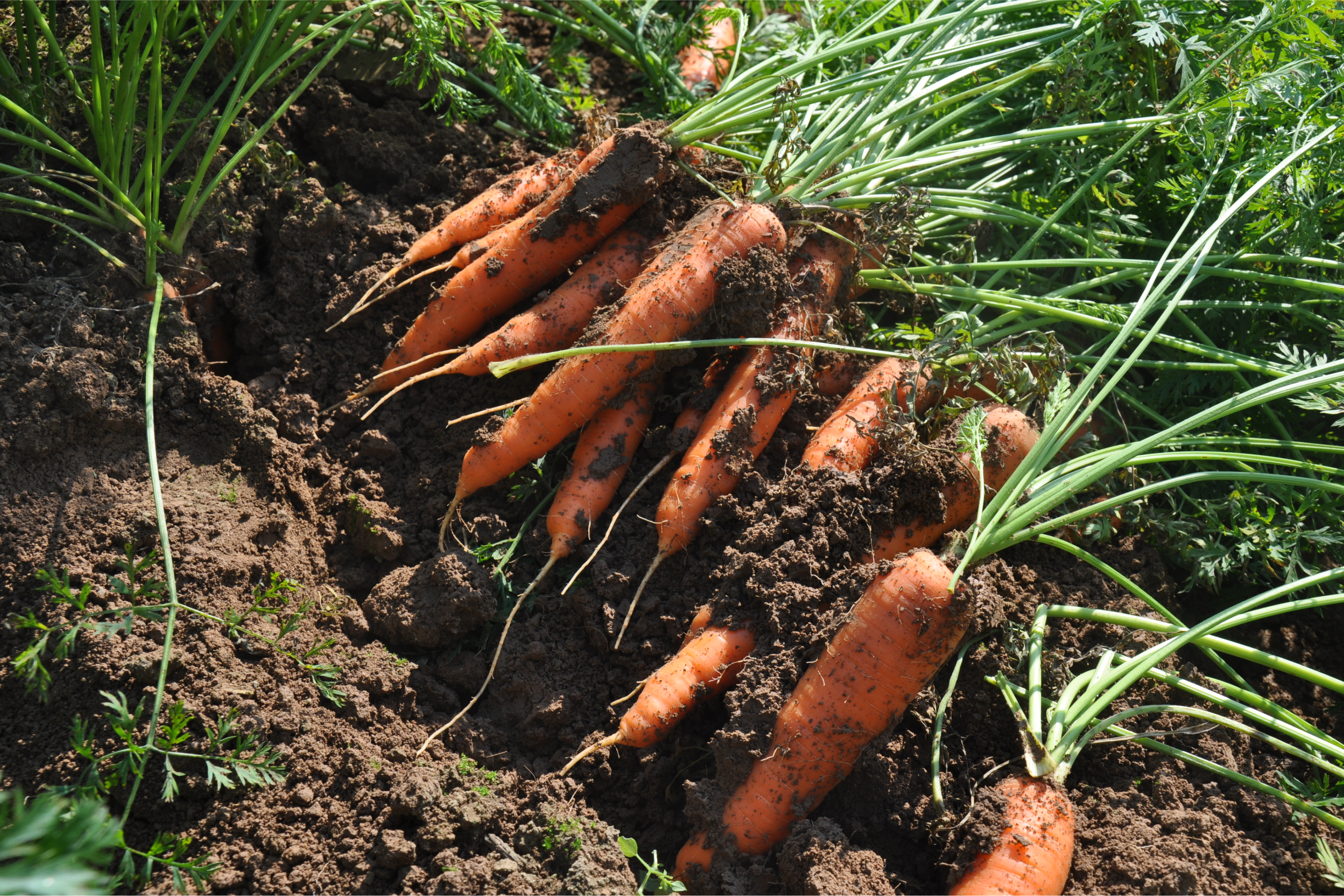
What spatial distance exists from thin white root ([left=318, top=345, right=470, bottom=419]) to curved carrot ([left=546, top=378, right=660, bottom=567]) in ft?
1.79

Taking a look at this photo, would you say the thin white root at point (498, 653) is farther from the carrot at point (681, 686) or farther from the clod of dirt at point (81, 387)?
the clod of dirt at point (81, 387)

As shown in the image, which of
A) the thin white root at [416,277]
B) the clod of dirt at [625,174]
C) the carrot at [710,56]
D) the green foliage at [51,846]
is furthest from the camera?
the carrot at [710,56]

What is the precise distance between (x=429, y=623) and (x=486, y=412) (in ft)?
2.22

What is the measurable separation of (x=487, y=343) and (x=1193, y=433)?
2.33 metres

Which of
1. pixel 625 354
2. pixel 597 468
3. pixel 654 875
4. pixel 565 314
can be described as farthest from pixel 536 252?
pixel 654 875

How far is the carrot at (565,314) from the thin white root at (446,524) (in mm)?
463

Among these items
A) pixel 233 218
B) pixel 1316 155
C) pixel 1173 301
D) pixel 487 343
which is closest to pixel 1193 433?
pixel 1173 301

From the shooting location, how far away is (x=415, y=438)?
112 inches

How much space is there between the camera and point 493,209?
3053 mm

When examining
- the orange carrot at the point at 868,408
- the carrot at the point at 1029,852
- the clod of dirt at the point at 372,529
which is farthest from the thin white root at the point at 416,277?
the carrot at the point at 1029,852

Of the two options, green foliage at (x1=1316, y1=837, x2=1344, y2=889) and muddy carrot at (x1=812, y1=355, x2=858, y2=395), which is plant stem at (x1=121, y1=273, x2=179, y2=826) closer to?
muddy carrot at (x1=812, y1=355, x2=858, y2=395)

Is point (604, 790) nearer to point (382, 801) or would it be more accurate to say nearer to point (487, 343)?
point (382, 801)

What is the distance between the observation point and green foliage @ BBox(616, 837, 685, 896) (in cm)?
204

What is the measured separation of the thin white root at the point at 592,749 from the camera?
2.20 meters
